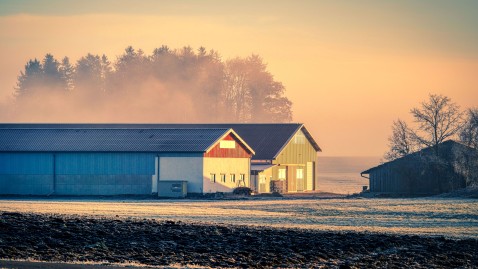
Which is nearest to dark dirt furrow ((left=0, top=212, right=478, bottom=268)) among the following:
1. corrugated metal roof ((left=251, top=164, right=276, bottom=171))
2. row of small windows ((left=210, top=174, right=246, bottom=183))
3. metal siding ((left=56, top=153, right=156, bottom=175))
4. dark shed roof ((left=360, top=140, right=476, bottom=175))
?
metal siding ((left=56, top=153, right=156, bottom=175))

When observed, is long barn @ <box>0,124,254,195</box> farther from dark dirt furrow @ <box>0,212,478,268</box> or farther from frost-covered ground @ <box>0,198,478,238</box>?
dark dirt furrow @ <box>0,212,478,268</box>

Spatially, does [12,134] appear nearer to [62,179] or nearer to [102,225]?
[62,179]

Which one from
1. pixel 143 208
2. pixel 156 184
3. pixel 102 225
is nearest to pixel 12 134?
pixel 156 184

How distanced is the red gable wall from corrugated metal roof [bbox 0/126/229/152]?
77cm

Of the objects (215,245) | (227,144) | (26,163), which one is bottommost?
(215,245)

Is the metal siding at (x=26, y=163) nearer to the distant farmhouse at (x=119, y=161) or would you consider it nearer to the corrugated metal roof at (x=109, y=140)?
the distant farmhouse at (x=119, y=161)

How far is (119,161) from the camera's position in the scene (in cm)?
8238

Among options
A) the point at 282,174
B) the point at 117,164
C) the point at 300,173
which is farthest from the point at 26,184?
the point at 300,173

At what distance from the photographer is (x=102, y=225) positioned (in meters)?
42.2

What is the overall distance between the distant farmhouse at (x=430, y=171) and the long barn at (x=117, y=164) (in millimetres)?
14428

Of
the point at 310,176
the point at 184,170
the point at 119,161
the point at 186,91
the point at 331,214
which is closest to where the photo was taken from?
the point at 331,214

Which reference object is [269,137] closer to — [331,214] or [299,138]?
[299,138]

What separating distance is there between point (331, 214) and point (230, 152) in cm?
2956

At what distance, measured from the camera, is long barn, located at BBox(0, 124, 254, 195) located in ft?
268
